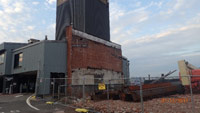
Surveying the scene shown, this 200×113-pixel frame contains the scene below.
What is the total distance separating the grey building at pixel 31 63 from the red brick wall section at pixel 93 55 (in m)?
1.57

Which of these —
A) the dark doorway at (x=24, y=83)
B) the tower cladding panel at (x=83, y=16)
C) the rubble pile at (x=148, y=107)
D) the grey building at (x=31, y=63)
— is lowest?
the rubble pile at (x=148, y=107)

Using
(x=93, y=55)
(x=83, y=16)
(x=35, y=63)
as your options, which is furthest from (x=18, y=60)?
(x=83, y=16)

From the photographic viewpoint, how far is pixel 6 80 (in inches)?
978

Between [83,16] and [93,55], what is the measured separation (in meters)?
6.64

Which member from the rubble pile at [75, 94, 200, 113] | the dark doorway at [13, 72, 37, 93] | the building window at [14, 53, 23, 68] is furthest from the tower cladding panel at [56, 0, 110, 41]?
the rubble pile at [75, 94, 200, 113]

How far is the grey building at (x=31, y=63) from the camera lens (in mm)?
18828

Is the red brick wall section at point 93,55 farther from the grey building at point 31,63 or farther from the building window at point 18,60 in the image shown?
the building window at point 18,60

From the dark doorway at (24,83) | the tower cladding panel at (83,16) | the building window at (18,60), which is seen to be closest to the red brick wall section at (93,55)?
the tower cladding panel at (83,16)

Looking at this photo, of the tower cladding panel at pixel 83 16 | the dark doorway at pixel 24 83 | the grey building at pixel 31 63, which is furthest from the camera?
the dark doorway at pixel 24 83

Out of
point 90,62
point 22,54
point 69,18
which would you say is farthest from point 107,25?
point 22,54

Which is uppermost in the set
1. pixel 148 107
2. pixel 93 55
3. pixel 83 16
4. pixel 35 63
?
pixel 83 16

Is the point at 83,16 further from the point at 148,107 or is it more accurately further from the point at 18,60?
the point at 148,107

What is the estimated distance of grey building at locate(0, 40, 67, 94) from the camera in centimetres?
1883

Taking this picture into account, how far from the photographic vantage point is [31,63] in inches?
818
